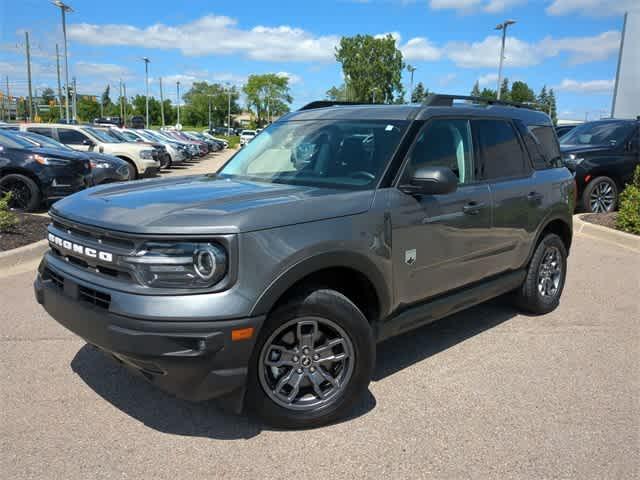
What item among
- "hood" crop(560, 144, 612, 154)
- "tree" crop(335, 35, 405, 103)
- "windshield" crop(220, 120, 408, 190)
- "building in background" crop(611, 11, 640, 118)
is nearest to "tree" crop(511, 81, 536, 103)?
"tree" crop(335, 35, 405, 103)

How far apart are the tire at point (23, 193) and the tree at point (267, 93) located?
397 ft

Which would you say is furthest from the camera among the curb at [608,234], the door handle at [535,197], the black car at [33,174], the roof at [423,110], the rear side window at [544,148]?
the black car at [33,174]

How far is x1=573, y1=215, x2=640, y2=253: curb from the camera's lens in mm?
8570

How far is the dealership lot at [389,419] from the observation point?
2.88 metres

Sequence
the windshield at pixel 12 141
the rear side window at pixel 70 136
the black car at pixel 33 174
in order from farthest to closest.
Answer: the rear side window at pixel 70 136
the windshield at pixel 12 141
the black car at pixel 33 174

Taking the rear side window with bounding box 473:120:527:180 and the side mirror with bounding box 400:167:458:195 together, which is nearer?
the side mirror with bounding box 400:167:458:195

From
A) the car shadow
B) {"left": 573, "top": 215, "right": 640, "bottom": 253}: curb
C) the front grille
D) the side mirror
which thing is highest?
the side mirror

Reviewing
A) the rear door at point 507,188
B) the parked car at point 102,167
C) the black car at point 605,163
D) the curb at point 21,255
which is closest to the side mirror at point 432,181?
the rear door at point 507,188

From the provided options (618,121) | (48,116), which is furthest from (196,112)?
(618,121)

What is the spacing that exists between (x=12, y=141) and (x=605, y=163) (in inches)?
432

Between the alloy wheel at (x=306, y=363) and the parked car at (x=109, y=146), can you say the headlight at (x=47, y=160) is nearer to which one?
the parked car at (x=109, y=146)

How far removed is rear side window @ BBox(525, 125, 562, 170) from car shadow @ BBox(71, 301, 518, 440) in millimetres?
1654

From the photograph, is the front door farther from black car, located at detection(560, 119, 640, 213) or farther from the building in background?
the building in background

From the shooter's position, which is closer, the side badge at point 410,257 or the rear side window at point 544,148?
the side badge at point 410,257
